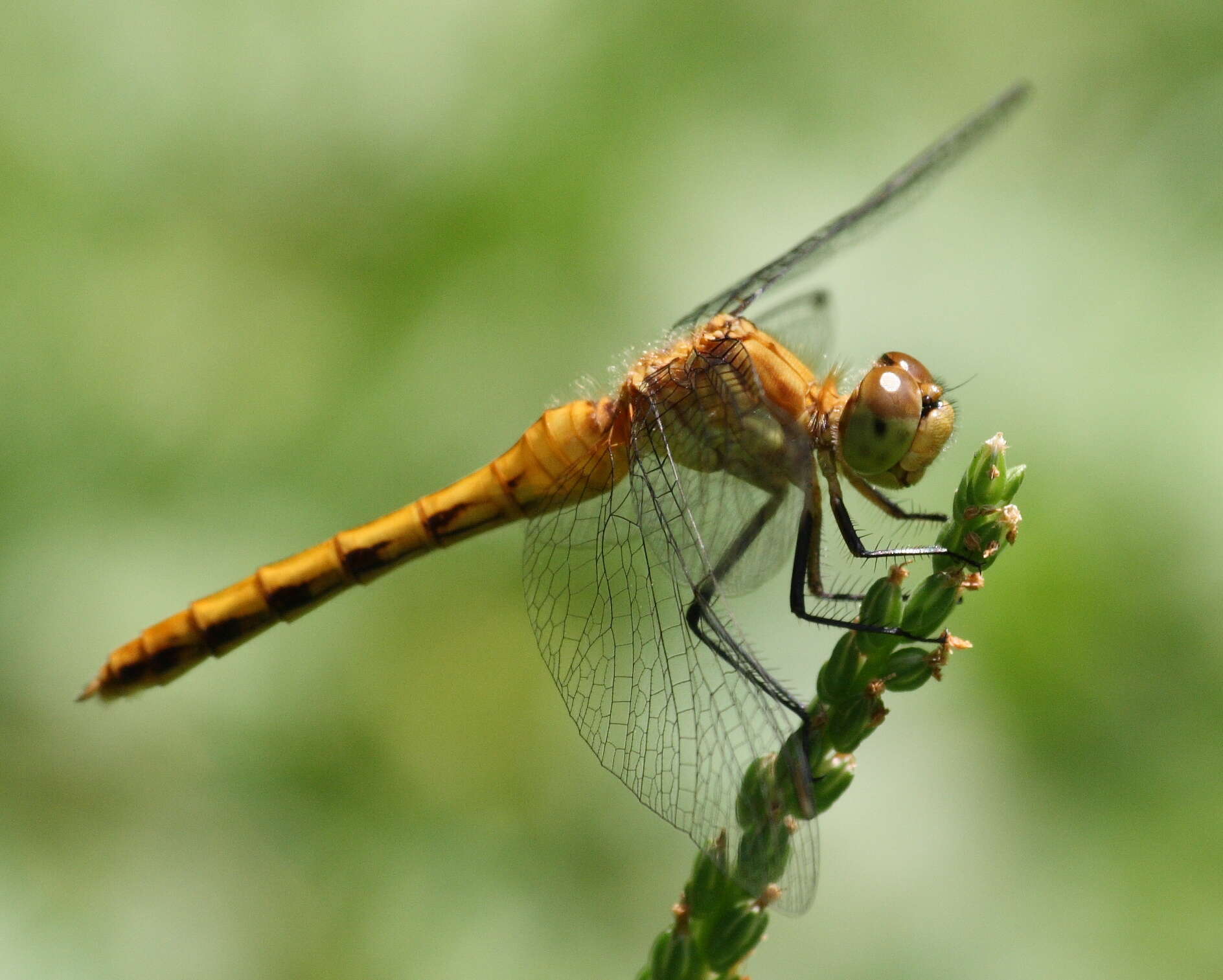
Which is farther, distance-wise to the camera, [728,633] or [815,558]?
[815,558]

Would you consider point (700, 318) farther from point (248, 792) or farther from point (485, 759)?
point (248, 792)

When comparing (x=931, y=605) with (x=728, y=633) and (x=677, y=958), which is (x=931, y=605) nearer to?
(x=677, y=958)

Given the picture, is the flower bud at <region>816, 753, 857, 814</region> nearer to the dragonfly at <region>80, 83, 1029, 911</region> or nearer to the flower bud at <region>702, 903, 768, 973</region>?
the flower bud at <region>702, 903, 768, 973</region>

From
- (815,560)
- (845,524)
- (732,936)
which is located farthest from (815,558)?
(732,936)

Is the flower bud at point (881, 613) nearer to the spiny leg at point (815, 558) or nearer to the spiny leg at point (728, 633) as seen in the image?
the spiny leg at point (728, 633)

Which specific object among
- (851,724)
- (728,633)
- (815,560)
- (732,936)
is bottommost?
(732,936)

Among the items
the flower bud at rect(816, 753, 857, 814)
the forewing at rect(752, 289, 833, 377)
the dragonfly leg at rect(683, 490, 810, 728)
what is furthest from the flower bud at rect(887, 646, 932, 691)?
the forewing at rect(752, 289, 833, 377)
